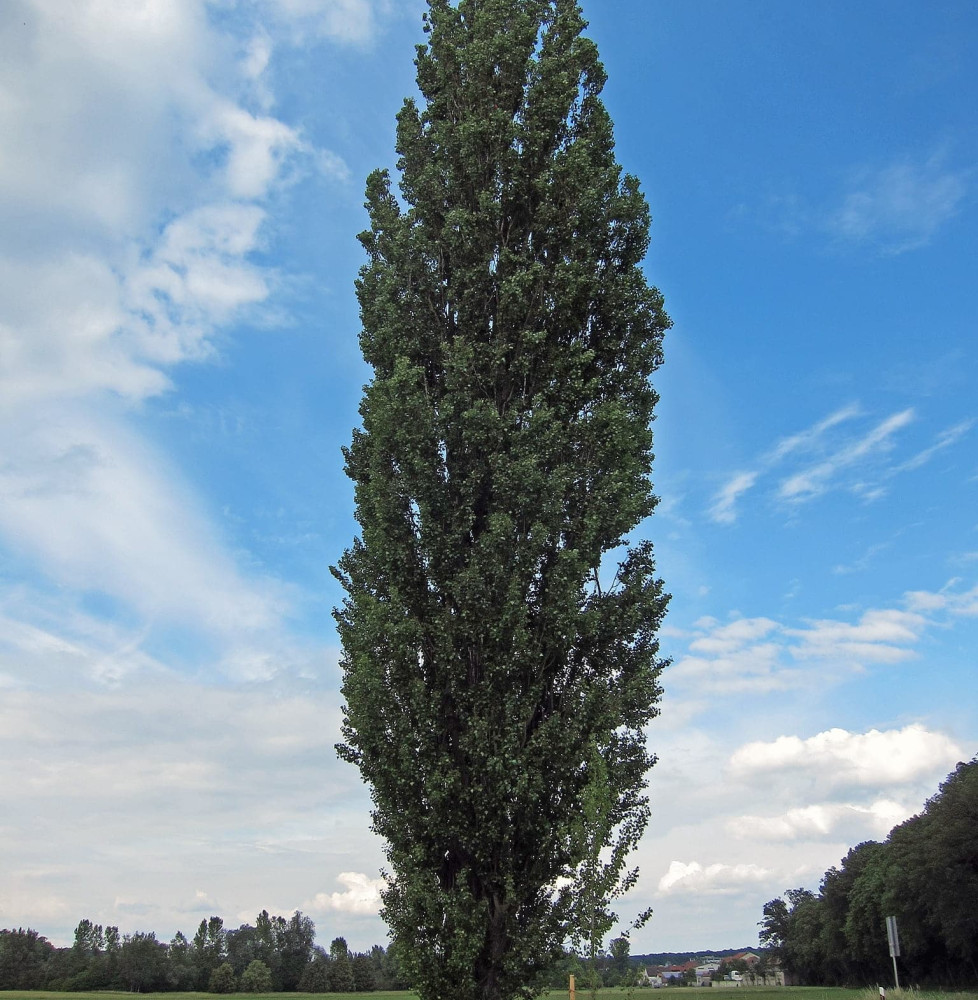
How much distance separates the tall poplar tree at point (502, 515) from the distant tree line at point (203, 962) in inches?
3069

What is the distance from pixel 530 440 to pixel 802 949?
10041 centimetres

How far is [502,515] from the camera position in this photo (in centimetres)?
1297

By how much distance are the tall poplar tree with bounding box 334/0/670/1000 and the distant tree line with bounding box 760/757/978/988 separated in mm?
42110

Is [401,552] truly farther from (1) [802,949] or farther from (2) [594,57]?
(1) [802,949]

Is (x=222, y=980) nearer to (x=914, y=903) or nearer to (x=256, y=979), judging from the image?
(x=256, y=979)

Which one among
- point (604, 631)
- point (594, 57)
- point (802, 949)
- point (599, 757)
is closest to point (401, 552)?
point (604, 631)

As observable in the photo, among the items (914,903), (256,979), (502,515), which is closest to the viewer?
(502,515)

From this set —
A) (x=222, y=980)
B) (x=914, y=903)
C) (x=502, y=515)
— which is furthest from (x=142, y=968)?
(x=502, y=515)

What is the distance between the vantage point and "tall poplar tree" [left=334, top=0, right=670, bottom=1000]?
1222 cm

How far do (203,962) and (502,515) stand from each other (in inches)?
4594

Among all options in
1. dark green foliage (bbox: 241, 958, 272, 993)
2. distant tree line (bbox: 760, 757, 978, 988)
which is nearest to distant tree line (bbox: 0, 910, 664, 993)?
dark green foliage (bbox: 241, 958, 272, 993)

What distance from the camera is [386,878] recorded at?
43.3 ft

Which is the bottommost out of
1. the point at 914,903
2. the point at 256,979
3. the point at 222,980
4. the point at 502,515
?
the point at 256,979

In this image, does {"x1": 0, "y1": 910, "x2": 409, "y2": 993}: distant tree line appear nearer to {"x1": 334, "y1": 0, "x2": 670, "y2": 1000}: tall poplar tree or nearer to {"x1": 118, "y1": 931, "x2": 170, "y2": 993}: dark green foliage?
{"x1": 118, "y1": 931, "x2": 170, "y2": 993}: dark green foliage
